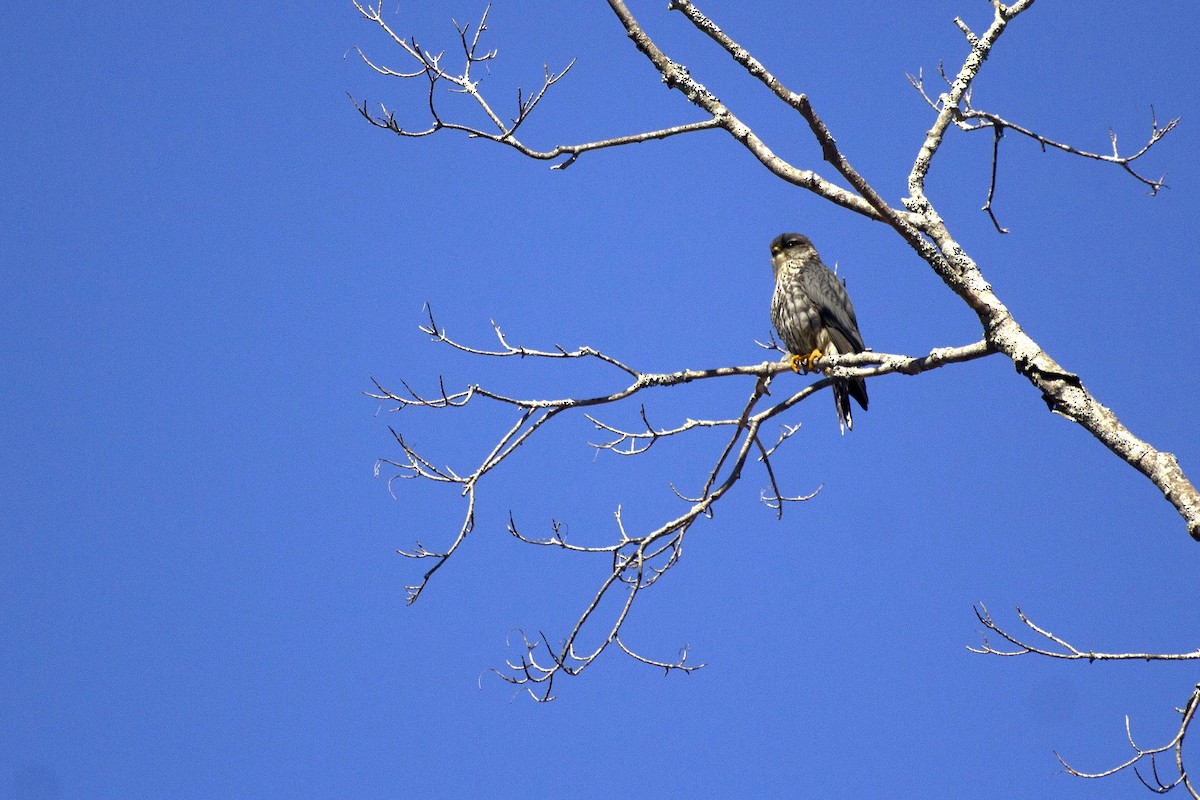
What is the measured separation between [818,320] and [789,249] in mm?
1360

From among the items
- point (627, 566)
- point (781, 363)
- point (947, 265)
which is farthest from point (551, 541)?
point (947, 265)

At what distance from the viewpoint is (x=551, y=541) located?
5410 millimetres

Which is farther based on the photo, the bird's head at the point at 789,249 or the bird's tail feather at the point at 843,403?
the bird's head at the point at 789,249

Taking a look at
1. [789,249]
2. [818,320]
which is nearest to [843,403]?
[818,320]

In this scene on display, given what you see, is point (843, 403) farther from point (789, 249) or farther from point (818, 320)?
point (789, 249)

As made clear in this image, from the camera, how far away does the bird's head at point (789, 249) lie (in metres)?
9.44

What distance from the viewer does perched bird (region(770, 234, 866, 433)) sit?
8.18m

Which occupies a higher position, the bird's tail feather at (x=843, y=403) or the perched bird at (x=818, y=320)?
the perched bird at (x=818, y=320)

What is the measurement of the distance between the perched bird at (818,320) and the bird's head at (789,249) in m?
0.44

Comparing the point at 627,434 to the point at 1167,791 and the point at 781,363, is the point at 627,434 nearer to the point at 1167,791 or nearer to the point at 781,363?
the point at 781,363

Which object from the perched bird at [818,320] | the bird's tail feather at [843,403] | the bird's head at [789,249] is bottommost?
the bird's tail feather at [843,403]

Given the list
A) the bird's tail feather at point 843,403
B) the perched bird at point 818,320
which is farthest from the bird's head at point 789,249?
the bird's tail feather at point 843,403

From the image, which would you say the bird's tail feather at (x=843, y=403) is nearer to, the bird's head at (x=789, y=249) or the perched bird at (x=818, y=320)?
the perched bird at (x=818, y=320)

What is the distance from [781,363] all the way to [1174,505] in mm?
2508
